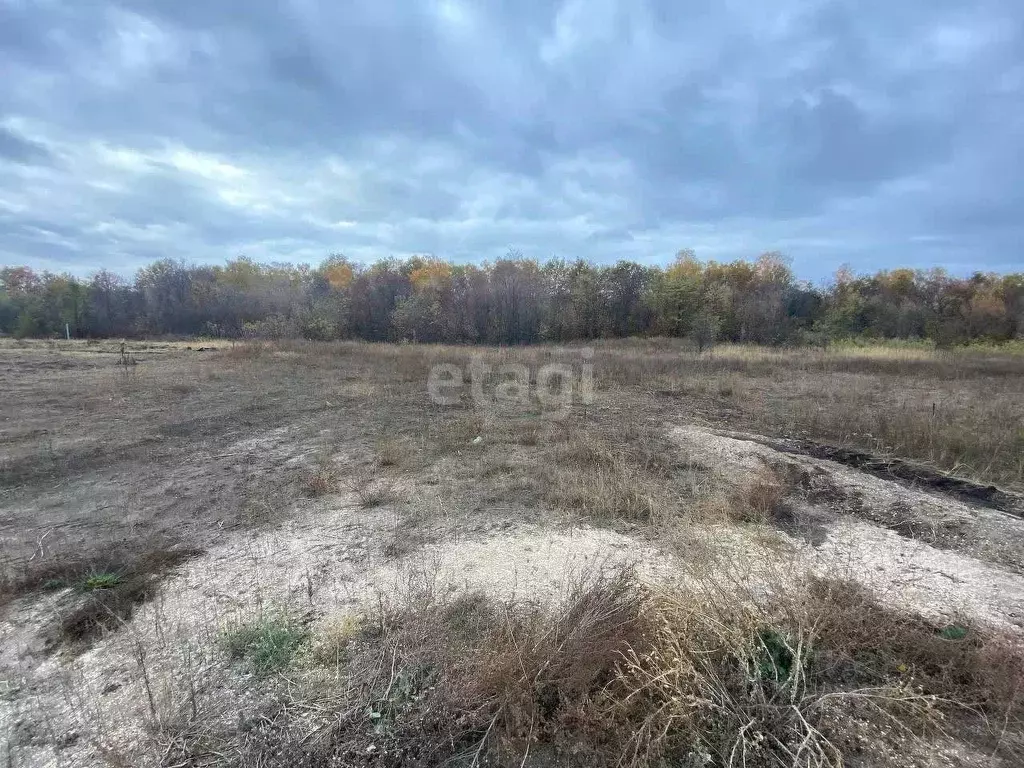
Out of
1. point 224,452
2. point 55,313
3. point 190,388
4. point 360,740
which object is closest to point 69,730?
point 360,740

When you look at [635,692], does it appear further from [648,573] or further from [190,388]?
[190,388]

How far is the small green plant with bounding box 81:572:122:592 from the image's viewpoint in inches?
131

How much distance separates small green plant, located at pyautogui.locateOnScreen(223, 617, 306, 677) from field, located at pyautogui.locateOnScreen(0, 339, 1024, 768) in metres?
0.02

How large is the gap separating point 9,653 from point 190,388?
10178 mm

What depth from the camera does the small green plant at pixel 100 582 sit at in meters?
3.32

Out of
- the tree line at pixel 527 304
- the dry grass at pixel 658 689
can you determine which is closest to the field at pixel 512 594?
the dry grass at pixel 658 689

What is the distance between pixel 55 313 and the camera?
40250 millimetres

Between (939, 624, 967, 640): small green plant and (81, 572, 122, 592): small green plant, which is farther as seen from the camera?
(81, 572, 122, 592): small green plant

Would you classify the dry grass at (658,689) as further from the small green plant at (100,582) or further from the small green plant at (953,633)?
the small green plant at (100,582)

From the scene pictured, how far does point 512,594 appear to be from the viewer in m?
3.20

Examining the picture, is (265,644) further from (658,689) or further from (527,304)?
(527,304)

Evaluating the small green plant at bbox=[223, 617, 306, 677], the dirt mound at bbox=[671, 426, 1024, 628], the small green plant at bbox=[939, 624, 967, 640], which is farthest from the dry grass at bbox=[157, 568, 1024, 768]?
the dirt mound at bbox=[671, 426, 1024, 628]

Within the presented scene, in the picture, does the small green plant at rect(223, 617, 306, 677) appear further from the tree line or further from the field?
the tree line

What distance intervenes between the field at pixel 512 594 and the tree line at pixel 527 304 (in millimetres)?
25244
